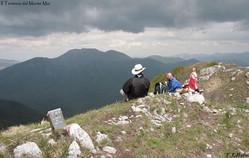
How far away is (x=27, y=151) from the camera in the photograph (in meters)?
9.19

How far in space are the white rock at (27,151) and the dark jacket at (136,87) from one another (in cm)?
987

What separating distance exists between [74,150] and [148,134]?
159 inches

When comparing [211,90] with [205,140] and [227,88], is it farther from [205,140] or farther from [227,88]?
[205,140]

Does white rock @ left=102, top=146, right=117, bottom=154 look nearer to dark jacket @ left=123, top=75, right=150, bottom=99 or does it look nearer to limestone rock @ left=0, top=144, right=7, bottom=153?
limestone rock @ left=0, top=144, right=7, bottom=153

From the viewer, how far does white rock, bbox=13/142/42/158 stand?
9125 mm

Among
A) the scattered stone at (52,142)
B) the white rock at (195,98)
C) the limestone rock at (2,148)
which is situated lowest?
the limestone rock at (2,148)

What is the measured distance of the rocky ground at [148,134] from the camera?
9.72 m

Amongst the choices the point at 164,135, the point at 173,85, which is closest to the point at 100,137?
the point at 164,135

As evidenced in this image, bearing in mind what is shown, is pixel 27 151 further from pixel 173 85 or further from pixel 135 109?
pixel 173 85

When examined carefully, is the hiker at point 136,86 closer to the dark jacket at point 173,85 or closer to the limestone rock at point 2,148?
the dark jacket at point 173,85

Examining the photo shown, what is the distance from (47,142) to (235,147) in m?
9.18

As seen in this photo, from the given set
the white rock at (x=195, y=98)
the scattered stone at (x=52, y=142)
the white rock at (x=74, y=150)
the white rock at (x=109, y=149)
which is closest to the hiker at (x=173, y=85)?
the white rock at (x=195, y=98)

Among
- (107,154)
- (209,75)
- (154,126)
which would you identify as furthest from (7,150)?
(209,75)

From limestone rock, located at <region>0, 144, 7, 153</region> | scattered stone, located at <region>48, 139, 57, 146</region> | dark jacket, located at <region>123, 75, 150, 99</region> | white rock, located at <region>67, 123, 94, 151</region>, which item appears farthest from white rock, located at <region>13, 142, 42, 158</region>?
dark jacket, located at <region>123, 75, 150, 99</region>
